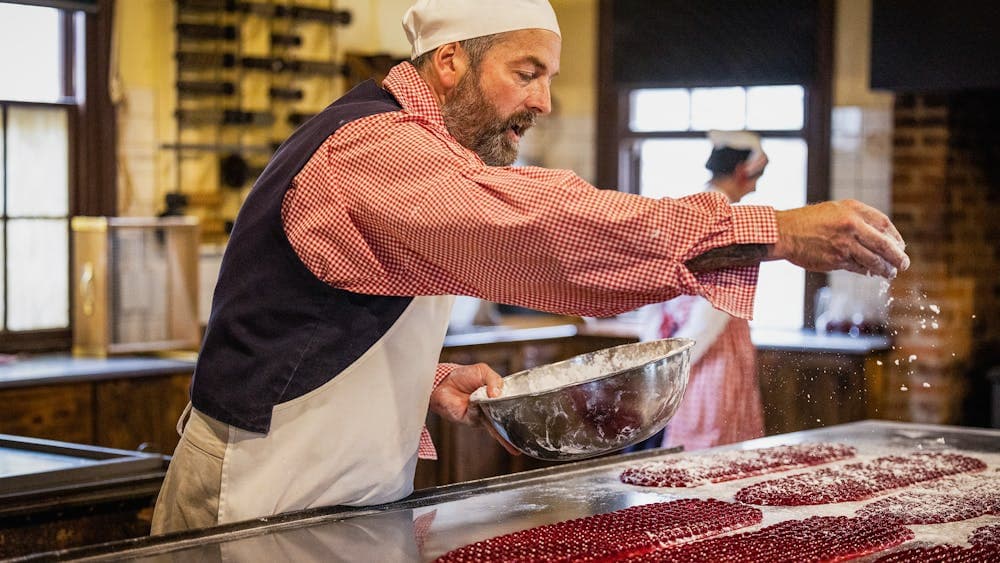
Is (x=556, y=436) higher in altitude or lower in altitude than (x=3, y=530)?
higher

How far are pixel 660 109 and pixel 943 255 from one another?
1726 millimetres

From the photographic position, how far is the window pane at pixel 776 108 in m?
6.57

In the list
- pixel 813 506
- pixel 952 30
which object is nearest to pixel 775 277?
pixel 952 30

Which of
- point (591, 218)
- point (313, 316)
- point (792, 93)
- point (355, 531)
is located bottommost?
point (355, 531)

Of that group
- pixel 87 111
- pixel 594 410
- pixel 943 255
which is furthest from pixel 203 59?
pixel 594 410

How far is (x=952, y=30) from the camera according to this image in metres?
5.47

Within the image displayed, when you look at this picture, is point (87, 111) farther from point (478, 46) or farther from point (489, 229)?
point (489, 229)

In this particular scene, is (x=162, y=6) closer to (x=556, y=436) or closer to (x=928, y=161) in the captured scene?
(x=928, y=161)

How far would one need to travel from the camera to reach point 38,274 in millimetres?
5398

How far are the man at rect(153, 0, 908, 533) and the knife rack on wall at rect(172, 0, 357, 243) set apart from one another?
3657 mm

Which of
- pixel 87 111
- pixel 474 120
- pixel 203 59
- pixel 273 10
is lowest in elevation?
pixel 474 120

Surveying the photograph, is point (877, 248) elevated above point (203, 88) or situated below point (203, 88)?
below

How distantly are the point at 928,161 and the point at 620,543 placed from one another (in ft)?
15.2

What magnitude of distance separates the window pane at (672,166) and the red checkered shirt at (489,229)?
5.12 m
